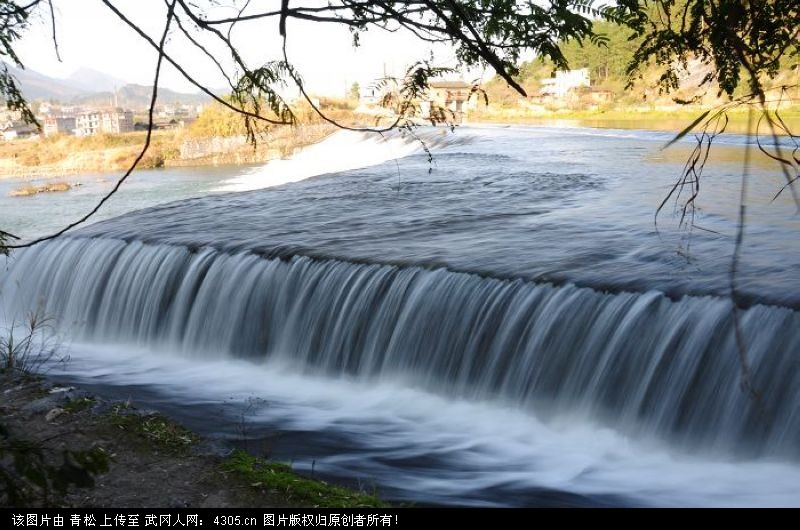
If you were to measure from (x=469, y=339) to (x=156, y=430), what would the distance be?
3.03m

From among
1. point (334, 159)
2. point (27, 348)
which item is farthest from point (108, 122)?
point (27, 348)

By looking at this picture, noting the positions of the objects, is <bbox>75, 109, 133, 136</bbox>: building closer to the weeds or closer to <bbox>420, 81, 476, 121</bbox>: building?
the weeds

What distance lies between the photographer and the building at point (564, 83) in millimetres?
67450

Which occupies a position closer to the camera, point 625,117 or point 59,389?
point 59,389

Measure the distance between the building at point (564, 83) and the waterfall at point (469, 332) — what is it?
2221 inches

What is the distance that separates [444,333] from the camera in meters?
7.72

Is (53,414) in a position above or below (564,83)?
below

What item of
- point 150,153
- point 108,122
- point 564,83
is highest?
point 564,83

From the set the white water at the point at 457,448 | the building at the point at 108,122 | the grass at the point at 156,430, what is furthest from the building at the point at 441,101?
the building at the point at 108,122

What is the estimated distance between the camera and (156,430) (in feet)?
19.2

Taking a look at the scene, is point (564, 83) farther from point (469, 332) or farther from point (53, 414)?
point (53, 414)

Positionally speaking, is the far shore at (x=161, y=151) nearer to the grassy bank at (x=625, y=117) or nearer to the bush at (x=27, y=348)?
the grassy bank at (x=625, y=117)

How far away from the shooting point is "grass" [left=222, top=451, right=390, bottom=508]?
4.56m
